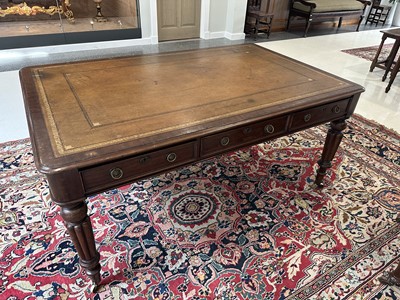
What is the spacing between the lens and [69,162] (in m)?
0.99

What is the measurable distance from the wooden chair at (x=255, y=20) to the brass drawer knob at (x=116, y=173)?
534 cm

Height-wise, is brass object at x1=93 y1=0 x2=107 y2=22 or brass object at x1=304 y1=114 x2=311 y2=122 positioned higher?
brass object at x1=304 y1=114 x2=311 y2=122

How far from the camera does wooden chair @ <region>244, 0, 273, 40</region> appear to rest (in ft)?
18.7

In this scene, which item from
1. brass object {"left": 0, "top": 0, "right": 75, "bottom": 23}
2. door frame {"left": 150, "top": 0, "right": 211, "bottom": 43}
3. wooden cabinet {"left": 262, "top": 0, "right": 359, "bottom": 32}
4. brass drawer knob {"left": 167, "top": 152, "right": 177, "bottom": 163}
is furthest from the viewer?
wooden cabinet {"left": 262, "top": 0, "right": 359, "bottom": 32}

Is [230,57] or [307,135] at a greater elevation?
[230,57]

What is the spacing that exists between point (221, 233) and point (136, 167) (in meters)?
0.80

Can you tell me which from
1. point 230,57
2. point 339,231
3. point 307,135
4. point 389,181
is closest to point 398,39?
point 307,135

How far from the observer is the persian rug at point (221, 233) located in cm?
143

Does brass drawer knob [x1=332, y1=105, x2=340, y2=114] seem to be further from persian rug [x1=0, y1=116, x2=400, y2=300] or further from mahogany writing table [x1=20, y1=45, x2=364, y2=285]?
persian rug [x1=0, y1=116, x2=400, y2=300]

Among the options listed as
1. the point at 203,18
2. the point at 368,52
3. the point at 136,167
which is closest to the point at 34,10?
the point at 203,18

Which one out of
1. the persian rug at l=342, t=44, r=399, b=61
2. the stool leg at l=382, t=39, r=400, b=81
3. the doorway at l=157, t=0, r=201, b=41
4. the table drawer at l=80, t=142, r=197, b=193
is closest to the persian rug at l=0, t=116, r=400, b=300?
the table drawer at l=80, t=142, r=197, b=193

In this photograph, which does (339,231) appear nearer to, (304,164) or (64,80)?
(304,164)

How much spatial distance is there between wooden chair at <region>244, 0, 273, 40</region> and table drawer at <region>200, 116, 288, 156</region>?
479 centimetres

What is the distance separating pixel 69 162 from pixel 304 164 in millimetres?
1858
